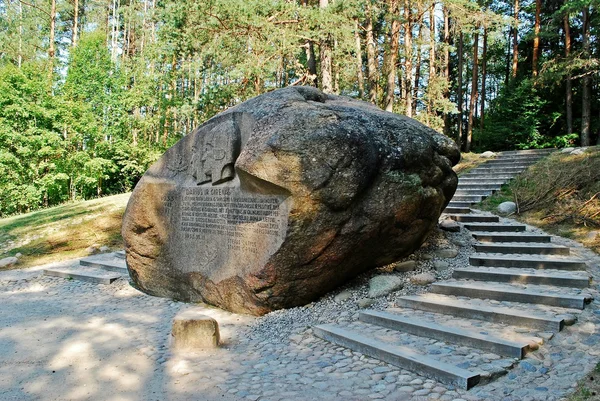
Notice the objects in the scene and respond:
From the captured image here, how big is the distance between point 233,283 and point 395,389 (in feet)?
9.97

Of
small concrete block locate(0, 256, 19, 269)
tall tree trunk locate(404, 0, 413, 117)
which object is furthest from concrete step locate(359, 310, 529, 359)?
tall tree trunk locate(404, 0, 413, 117)

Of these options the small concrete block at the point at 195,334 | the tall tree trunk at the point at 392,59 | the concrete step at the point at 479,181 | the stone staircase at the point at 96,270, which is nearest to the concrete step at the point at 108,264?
the stone staircase at the point at 96,270

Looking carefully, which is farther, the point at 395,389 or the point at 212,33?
the point at 212,33

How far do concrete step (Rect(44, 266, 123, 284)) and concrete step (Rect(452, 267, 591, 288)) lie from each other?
6.45m

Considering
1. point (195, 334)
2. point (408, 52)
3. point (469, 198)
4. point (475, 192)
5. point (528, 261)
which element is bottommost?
point (195, 334)

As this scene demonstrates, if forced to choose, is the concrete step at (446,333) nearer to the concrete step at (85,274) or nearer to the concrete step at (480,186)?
the concrete step at (85,274)

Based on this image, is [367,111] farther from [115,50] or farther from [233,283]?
[115,50]

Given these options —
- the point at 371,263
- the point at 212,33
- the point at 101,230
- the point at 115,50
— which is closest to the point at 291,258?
the point at 371,263

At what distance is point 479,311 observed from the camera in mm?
4621

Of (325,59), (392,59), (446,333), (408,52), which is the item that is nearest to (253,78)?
(325,59)

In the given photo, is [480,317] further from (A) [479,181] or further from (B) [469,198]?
(A) [479,181]

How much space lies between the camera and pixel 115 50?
2648 centimetres

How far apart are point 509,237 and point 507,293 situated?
2798 mm

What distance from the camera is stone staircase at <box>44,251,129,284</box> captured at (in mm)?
8719
